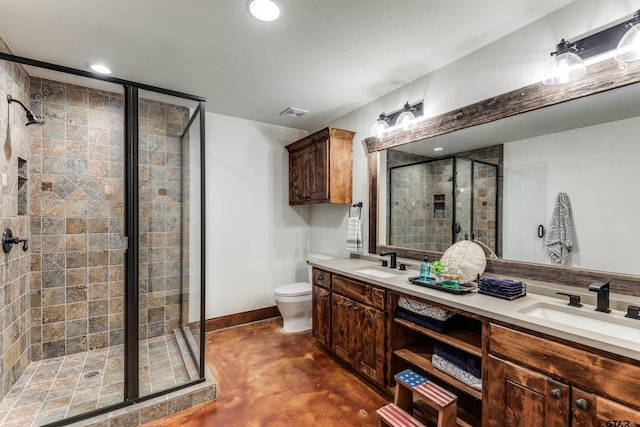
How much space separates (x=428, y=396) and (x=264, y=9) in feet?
7.81

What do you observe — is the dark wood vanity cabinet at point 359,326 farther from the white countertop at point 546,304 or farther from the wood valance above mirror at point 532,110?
the wood valance above mirror at point 532,110

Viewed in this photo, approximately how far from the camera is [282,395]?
2.16 m

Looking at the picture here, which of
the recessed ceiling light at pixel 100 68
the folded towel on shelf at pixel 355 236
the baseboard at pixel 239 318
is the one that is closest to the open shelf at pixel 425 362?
the folded towel on shelf at pixel 355 236

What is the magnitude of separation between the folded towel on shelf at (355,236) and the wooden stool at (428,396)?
133cm

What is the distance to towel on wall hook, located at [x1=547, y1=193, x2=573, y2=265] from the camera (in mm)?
1652

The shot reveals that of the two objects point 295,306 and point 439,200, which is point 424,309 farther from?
point 295,306

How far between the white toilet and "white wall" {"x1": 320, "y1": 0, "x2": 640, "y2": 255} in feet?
3.06

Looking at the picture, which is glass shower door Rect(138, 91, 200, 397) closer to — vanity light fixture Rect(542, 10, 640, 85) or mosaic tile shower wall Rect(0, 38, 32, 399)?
mosaic tile shower wall Rect(0, 38, 32, 399)

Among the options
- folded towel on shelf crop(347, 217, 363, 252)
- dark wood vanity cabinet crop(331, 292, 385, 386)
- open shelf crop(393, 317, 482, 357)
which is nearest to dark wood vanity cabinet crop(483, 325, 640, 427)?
open shelf crop(393, 317, 482, 357)

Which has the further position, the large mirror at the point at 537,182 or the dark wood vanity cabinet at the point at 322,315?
the dark wood vanity cabinet at the point at 322,315

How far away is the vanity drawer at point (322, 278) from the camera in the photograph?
8.72ft

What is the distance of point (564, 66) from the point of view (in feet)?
4.95

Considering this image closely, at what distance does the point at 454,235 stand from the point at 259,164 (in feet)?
8.11

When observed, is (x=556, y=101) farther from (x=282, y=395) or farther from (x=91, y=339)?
(x=91, y=339)
